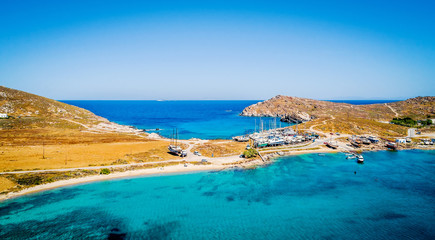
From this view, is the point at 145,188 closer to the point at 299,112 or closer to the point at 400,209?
the point at 400,209

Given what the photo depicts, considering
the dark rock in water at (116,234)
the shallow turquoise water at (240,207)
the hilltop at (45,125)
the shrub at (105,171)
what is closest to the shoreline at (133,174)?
the shrub at (105,171)

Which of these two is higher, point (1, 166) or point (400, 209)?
→ point (1, 166)

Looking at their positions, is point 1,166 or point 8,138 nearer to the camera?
point 1,166

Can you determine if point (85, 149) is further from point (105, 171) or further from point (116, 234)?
point (116, 234)

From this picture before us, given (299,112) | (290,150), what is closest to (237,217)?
(290,150)

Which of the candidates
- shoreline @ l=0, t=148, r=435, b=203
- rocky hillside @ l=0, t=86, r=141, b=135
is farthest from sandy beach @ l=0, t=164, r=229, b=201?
rocky hillside @ l=0, t=86, r=141, b=135

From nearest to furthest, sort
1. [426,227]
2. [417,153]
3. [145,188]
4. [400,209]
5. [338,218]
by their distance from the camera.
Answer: [426,227] < [338,218] < [400,209] < [145,188] < [417,153]

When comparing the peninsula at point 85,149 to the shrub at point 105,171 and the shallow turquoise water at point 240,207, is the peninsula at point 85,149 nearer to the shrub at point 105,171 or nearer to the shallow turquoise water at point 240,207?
the shrub at point 105,171

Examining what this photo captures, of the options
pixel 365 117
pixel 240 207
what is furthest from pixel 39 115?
pixel 365 117
